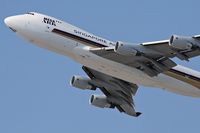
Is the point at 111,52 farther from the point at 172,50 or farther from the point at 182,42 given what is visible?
the point at 182,42

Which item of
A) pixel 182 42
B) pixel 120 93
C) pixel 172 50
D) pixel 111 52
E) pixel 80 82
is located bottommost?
pixel 120 93

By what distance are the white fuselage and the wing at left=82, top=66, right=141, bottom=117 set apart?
7.11 metres

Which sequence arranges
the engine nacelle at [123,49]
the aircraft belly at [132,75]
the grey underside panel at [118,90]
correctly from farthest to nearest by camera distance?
1. the grey underside panel at [118,90]
2. the aircraft belly at [132,75]
3. the engine nacelle at [123,49]

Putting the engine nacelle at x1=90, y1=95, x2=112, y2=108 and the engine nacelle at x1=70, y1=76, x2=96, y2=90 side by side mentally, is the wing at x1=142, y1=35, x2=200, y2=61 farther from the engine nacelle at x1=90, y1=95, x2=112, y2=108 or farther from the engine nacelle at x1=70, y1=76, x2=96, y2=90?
the engine nacelle at x1=90, y1=95, x2=112, y2=108

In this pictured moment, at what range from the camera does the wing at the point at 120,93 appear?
255 ft

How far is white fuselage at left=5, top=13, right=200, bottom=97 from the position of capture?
227 feet

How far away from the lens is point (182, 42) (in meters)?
65.0

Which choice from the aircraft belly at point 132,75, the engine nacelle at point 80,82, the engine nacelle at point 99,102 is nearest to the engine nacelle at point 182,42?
the aircraft belly at point 132,75

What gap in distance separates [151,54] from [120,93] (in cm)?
1100

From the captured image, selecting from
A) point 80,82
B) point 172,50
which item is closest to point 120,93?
point 80,82

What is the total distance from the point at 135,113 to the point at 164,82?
729cm

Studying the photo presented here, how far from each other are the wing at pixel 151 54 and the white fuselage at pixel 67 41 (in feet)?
1.81

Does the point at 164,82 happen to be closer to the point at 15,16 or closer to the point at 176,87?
the point at 176,87

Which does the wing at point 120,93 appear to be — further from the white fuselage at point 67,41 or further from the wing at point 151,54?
the wing at point 151,54
